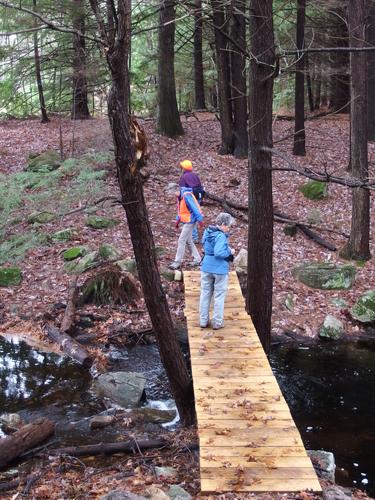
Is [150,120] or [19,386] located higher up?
[150,120]

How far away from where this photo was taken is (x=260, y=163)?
8.14 metres

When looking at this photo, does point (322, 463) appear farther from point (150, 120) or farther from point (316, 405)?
point (150, 120)

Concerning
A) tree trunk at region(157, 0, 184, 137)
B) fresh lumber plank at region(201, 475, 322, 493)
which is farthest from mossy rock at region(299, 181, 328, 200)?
fresh lumber plank at region(201, 475, 322, 493)

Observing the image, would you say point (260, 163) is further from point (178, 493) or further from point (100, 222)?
point (100, 222)

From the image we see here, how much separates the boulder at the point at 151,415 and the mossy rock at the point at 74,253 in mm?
5379

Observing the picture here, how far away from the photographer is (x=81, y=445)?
738 centimetres

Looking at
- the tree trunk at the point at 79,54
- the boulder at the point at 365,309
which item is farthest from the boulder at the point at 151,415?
the tree trunk at the point at 79,54

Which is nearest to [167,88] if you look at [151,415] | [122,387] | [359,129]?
[359,129]

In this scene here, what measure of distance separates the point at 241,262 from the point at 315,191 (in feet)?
16.9

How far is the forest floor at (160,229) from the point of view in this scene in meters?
11.0

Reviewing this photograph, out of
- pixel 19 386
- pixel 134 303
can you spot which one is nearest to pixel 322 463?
pixel 19 386

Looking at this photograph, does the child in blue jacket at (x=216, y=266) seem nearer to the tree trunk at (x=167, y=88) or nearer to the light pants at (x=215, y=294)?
the light pants at (x=215, y=294)

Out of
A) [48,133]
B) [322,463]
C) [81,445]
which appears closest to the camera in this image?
[322,463]

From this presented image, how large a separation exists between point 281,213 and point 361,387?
6778mm
